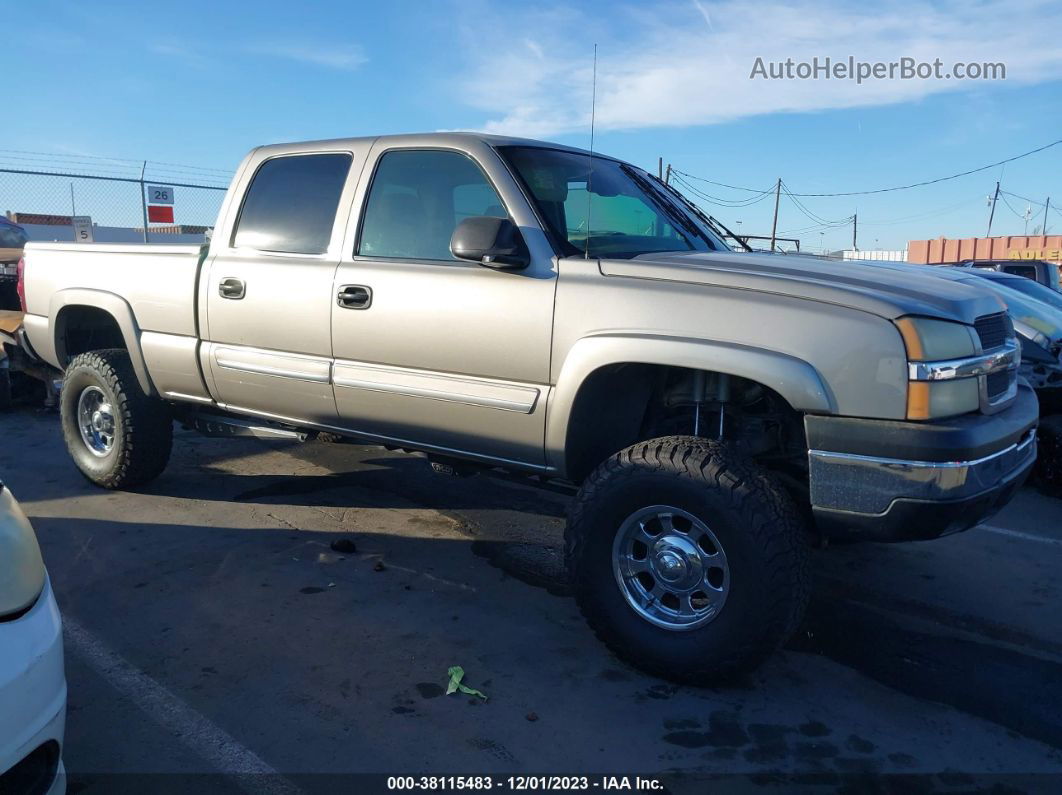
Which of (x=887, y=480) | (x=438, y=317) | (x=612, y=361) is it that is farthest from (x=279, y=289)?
(x=887, y=480)

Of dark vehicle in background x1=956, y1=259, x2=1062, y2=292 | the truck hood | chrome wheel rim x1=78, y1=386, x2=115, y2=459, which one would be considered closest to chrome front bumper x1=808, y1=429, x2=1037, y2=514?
the truck hood

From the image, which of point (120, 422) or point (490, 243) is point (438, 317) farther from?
point (120, 422)

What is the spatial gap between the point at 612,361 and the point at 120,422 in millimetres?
3365

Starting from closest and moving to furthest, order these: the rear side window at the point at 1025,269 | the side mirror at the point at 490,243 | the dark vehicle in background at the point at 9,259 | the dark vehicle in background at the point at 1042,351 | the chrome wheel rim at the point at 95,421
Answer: the side mirror at the point at 490,243 → the chrome wheel rim at the point at 95,421 → the dark vehicle in background at the point at 1042,351 → the dark vehicle in background at the point at 9,259 → the rear side window at the point at 1025,269

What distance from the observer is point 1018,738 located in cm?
276

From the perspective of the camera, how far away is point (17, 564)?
1.96m

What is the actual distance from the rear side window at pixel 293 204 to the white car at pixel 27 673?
2329 mm

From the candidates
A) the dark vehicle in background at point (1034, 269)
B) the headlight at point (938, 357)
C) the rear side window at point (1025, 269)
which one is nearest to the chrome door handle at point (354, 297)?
the headlight at point (938, 357)

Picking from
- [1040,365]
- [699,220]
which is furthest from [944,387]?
[1040,365]

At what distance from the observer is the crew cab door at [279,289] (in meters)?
3.99

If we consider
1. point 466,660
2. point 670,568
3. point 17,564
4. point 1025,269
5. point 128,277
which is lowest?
point 466,660

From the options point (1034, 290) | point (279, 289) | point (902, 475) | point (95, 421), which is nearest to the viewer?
point (902, 475)

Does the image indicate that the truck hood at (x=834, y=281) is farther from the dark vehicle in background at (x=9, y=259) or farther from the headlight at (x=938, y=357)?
the dark vehicle in background at (x=9, y=259)

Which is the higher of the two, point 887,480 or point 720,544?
point 887,480
